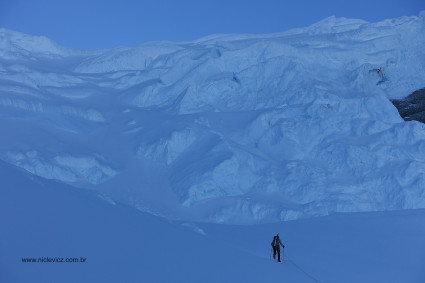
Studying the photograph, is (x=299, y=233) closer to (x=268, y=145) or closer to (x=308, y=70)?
(x=268, y=145)

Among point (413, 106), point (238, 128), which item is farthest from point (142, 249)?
point (413, 106)

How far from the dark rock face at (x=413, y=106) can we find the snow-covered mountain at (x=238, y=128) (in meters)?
0.56

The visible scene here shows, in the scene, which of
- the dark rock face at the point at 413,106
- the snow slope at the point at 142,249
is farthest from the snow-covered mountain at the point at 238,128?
the snow slope at the point at 142,249

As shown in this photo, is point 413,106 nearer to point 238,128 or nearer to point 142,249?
point 238,128

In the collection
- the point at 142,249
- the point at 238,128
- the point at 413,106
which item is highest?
the point at 413,106

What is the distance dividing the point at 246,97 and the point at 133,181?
885 cm

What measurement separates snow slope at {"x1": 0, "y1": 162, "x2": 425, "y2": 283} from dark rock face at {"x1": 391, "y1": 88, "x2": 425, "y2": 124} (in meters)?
12.2

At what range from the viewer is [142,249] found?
7824 mm

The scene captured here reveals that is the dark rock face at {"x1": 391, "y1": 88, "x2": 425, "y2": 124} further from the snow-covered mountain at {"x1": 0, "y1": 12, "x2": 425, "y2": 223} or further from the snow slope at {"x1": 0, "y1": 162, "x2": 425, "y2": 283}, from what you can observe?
the snow slope at {"x1": 0, "y1": 162, "x2": 425, "y2": 283}

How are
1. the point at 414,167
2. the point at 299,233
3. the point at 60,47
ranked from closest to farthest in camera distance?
the point at 299,233
the point at 414,167
the point at 60,47

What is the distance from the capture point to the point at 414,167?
57.5 feet

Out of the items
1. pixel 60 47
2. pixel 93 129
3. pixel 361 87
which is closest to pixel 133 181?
pixel 93 129

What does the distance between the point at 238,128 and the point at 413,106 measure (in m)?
10.8

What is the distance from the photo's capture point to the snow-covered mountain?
671 inches
